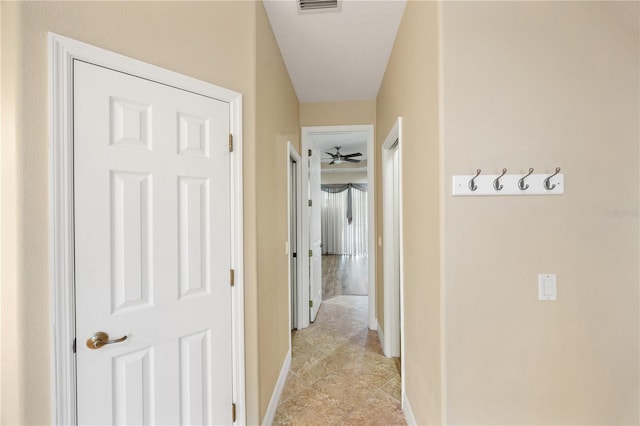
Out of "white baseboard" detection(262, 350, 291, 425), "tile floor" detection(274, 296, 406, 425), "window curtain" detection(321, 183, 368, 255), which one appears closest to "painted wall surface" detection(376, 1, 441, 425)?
"tile floor" detection(274, 296, 406, 425)

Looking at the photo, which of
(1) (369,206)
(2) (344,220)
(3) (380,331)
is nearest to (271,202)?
(1) (369,206)

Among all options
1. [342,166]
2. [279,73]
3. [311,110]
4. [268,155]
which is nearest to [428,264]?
[268,155]

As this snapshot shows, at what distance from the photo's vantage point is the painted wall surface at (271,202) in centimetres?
158

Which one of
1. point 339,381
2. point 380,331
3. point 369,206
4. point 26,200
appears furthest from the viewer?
point 369,206

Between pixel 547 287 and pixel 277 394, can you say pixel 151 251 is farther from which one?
pixel 547 287

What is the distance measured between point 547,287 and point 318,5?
78.8 inches

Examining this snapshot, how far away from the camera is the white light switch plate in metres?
1.13

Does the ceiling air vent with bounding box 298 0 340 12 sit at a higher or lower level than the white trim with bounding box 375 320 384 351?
higher

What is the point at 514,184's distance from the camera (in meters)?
1.12

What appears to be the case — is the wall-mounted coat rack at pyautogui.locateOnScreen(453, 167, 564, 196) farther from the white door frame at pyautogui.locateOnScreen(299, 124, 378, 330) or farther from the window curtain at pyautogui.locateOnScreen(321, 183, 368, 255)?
the window curtain at pyautogui.locateOnScreen(321, 183, 368, 255)

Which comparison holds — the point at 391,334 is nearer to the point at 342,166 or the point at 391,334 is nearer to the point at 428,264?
the point at 428,264

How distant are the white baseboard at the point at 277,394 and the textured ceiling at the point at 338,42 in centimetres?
261

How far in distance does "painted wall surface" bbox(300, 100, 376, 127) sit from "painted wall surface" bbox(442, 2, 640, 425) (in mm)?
1975

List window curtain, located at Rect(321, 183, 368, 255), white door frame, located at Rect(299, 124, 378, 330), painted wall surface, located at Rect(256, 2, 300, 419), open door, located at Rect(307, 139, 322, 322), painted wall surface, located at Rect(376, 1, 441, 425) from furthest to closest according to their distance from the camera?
1. window curtain, located at Rect(321, 183, 368, 255)
2. open door, located at Rect(307, 139, 322, 322)
3. white door frame, located at Rect(299, 124, 378, 330)
4. painted wall surface, located at Rect(256, 2, 300, 419)
5. painted wall surface, located at Rect(376, 1, 441, 425)
